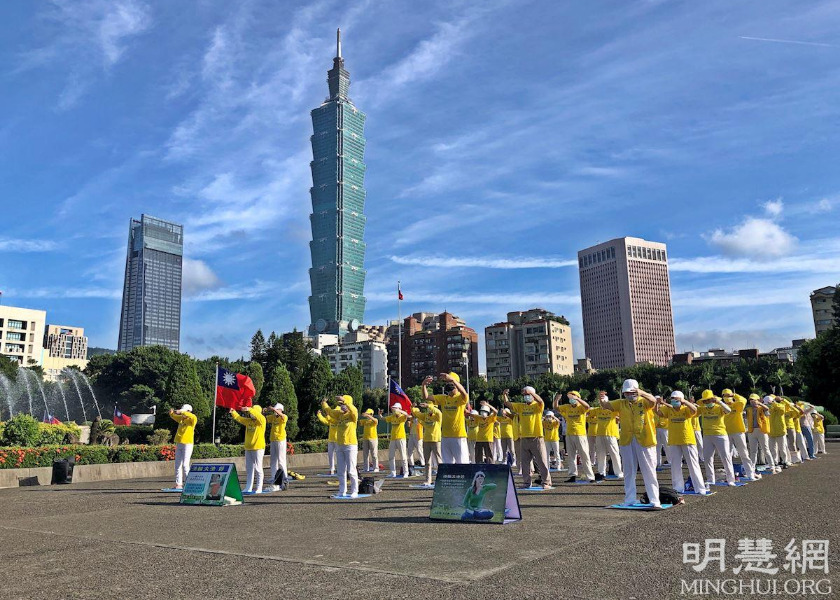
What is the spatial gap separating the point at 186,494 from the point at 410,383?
15370cm

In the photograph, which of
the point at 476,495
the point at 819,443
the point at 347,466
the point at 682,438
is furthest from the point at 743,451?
the point at 819,443

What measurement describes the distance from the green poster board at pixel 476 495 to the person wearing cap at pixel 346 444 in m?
4.08

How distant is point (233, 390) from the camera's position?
22172 millimetres

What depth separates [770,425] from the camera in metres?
19.7

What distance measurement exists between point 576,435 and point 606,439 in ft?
2.67

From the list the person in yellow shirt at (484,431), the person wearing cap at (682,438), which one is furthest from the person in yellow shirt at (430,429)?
the person wearing cap at (682,438)

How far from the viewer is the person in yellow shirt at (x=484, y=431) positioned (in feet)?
56.8

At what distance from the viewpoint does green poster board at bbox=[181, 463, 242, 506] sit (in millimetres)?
13734

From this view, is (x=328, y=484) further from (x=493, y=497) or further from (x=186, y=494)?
(x=493, y=497)

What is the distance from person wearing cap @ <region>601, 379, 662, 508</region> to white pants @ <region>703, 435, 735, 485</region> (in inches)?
165

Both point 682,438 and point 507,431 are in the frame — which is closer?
point 682,438

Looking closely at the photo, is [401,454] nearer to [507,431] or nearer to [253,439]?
[507,431]

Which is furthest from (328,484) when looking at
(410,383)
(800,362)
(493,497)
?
(410,383)

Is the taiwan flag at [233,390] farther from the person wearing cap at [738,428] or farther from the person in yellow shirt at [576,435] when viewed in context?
the person wearing cap at [738,428]
